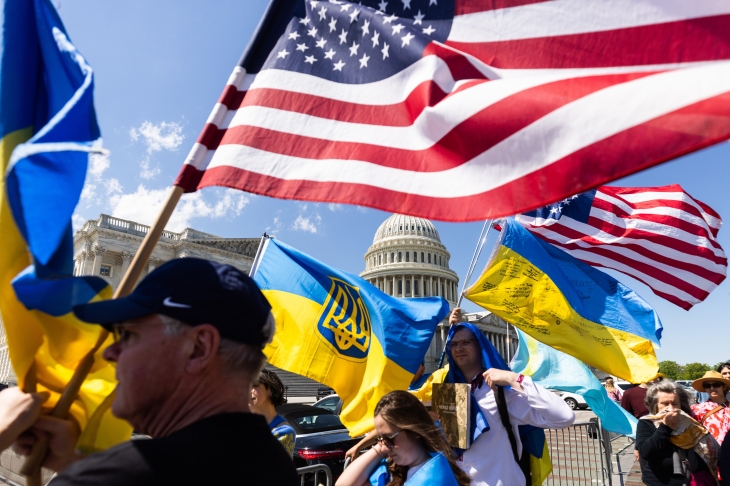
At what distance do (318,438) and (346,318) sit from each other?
3.44 m

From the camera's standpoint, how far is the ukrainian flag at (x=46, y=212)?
1403mm

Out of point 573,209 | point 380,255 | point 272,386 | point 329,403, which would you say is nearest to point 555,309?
point 573,209

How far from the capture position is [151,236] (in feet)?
5.36

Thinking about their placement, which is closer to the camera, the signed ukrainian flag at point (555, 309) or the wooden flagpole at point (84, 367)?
the wooden flagpole at point (84, 367)

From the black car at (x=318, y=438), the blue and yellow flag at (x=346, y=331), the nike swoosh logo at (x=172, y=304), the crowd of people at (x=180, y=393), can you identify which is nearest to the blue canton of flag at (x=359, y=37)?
the crowd of people at (x=180, y=393)

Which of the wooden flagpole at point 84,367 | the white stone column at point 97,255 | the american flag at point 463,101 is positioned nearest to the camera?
the wooden flagpole at point 84,367

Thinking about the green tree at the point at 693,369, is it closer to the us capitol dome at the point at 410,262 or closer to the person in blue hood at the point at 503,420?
the us capitol dome at the point at 410,262

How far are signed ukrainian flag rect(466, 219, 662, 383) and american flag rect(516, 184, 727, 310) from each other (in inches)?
14.6

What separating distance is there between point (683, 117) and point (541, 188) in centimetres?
45

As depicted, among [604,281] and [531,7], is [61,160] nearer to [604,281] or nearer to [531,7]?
[531,7]

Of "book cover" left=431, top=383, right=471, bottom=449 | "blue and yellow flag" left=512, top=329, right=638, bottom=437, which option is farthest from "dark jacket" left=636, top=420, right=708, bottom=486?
"blue and yellow flag" left=512, top=329, right=638, bottom=437

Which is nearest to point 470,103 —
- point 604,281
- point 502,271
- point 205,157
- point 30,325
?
point 205,157

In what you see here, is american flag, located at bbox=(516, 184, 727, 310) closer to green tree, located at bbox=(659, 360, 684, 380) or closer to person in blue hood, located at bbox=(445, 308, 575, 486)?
person in blue hood, located at bbox=(445, 308, 575, 486)

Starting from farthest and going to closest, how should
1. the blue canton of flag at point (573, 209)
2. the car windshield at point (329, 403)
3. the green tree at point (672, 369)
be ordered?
the green tree at point (672, 369)
the car windshield at point (329, 403)
the blue canton of flag at point (573, 209)
